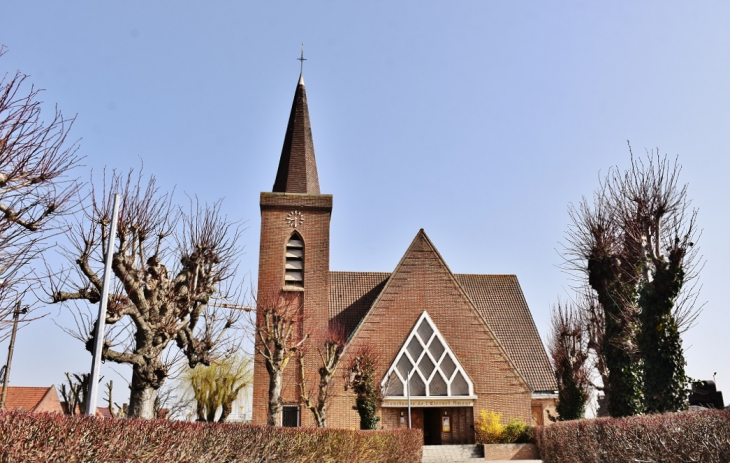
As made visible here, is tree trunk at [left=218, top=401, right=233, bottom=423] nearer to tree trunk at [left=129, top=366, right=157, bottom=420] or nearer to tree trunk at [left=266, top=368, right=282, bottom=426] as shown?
tree trunk at [left=266, top=368, right=282, bottom=426]

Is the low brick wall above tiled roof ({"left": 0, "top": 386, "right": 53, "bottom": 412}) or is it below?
below

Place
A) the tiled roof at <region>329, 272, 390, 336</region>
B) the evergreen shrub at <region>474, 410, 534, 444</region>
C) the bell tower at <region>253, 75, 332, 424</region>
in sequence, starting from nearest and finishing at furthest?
the evergreen shrub at <region>474, 410, 534, 444</region>, the bell tower at <region>253, 75, 332, 424</region>, the tiled roof at <region>329, 272, 390, 336</region>

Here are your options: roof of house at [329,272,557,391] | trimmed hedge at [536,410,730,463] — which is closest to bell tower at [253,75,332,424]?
roof of house at [329,272,557,391]

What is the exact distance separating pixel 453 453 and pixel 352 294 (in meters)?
11.7

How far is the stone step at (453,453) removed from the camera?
1187 inches

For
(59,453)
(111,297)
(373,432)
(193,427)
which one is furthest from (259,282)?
(59,453)

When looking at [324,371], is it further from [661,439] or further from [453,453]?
[661,439]

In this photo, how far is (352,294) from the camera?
125 ft

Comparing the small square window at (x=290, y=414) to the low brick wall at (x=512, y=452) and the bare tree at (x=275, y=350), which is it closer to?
the bare tree at (x=275, y=350)

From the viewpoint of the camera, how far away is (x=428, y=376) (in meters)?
32.9

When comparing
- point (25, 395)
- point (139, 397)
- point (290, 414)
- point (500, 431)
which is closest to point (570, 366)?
point (500, 431)

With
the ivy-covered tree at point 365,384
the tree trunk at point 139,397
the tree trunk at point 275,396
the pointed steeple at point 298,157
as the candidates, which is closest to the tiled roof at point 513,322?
the ivy-covered tree at point 365,384

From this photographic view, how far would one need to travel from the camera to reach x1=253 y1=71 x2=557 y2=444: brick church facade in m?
32.0

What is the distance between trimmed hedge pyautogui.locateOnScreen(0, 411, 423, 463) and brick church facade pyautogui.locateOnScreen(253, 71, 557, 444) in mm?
17703
